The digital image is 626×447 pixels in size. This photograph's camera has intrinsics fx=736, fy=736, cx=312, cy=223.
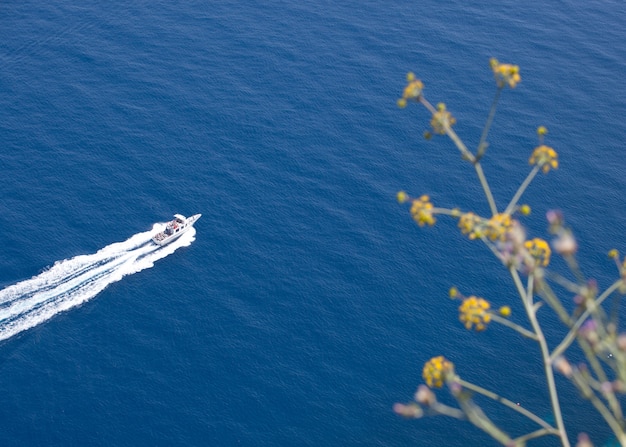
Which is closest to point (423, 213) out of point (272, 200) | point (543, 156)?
point (543, 156)

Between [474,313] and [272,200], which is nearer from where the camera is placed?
[474,313]

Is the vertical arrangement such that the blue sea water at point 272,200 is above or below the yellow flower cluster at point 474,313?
above

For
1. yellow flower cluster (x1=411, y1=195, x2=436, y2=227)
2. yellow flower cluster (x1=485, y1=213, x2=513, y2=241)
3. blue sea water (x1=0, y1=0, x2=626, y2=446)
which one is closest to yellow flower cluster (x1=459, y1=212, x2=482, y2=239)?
yellow flower cluster (x1=485, y1=213, x2=513, y2=241)

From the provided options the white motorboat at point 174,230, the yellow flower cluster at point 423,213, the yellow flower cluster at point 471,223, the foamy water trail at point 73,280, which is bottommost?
the yellow flower cluster at point 471,223

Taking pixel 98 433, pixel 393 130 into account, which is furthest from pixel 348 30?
pixel 98 433

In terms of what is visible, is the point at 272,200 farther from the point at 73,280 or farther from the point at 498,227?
the point at 498,227

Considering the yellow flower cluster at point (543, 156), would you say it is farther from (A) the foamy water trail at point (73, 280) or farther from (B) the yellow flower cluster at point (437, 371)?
(A) the foamy water trail at point (73, 280)

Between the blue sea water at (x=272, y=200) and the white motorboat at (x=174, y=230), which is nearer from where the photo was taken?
the blue sea water at (x=272, y=200)

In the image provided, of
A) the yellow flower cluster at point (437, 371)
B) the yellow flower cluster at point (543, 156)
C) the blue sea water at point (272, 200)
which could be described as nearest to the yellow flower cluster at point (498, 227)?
the yellow flower cluster at point (543, 156)
